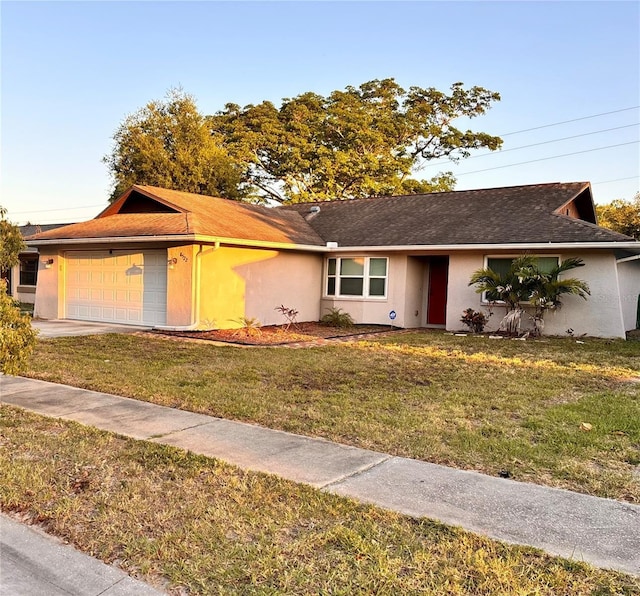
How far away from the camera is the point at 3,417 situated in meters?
5.50

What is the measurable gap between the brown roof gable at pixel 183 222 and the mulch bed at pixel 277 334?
252 cm

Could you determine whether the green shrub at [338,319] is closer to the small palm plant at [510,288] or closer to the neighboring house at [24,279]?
the small palm plant at [510,288]

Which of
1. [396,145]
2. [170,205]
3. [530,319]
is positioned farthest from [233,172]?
[530,319]

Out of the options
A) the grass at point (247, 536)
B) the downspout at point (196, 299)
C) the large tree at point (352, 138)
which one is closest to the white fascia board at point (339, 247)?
the downspout at point (196, 299)

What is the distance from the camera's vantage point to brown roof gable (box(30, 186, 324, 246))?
45.2 ft

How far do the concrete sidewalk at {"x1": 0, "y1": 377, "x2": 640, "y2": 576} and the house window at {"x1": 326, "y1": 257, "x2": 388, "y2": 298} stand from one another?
11.2 metres

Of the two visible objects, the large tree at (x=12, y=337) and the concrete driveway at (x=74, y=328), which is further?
the concrete driveway at (x=74, y=328)

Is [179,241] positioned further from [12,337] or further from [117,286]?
[12,337]

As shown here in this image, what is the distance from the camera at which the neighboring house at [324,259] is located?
1357 cm

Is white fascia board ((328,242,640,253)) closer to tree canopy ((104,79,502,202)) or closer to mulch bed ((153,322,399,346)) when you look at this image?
mulch bed ((153,322,399,346))

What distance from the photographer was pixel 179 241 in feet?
44.2

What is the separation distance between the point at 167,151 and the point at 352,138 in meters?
11.1

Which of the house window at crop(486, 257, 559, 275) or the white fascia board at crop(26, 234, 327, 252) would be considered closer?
the white fascia board at crop(26, 234, 327, 252)

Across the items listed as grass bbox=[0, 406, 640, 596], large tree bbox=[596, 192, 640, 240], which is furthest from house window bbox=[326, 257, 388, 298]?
large tree bbox=[596, 192, 640, 240]
